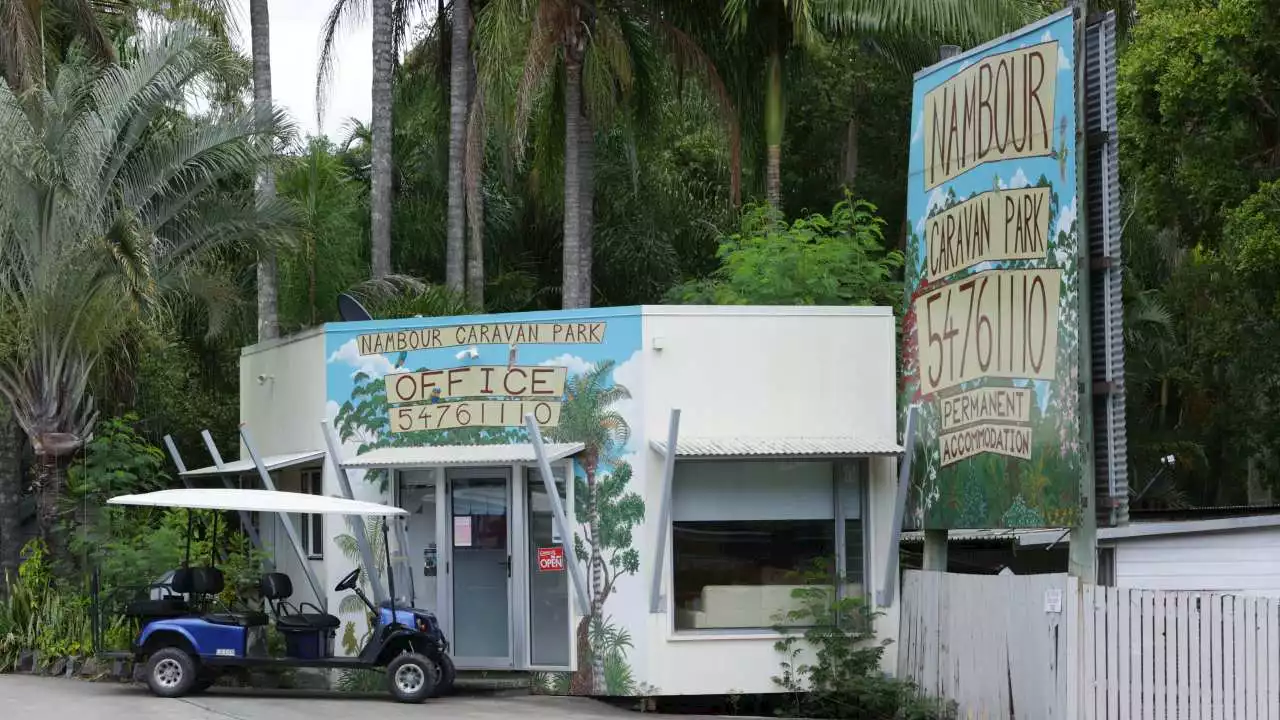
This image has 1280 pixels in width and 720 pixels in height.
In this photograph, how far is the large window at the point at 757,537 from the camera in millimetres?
16109

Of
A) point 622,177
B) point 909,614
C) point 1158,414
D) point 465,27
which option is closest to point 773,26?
point 465,27

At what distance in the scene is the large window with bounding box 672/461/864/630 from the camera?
16.1 meters

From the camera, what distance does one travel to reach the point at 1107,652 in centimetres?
1260

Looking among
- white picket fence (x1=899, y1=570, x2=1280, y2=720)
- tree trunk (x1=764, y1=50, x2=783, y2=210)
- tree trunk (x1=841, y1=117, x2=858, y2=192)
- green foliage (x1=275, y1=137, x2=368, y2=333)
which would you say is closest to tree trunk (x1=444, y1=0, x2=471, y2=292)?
green foliage (x1=275, y1=137, x2=368, y2=333)

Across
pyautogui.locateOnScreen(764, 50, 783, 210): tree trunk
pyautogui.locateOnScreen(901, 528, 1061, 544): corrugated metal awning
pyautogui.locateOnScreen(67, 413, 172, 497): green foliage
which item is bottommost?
pyautogui.locateOnScreen(901, 528, 1061, 544): corrugated metal awning

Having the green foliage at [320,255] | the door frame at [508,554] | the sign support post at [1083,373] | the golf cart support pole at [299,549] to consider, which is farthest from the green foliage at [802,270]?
the green foliage at [320,255]

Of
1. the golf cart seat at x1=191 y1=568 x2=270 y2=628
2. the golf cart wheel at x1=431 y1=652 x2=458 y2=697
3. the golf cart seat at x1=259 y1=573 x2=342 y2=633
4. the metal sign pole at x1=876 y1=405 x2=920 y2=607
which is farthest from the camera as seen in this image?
the metal sign pole at x1=876 y1=405 x2=920 y2=607

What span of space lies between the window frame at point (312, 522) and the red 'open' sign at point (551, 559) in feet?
9.90

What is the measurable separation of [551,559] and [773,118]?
1008 centimetres

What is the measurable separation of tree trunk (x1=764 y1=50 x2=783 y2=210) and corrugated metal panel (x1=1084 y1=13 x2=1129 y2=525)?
10257mm

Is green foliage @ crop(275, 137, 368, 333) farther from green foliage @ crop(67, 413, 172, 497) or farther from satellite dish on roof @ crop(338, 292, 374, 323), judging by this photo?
satellite dish on roof @ crop(338, 292, 374, 323)

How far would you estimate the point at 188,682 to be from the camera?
50.8ft

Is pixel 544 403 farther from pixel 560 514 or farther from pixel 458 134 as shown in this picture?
pixel 458 134

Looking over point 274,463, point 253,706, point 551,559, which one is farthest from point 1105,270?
point 274,463
